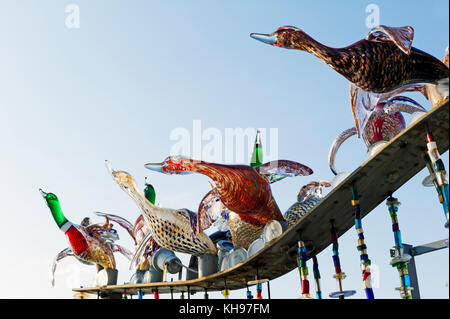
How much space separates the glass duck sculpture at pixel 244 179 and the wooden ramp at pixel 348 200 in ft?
2.61

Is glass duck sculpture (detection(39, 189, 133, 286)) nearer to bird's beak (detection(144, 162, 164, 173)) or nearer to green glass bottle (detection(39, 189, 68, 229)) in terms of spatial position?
green glass bottle (detection(39, 189, 68, 229))

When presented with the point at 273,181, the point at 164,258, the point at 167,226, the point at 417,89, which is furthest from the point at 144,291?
the point at 417,89

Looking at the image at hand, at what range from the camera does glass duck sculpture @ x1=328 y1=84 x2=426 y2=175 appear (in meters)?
6.59

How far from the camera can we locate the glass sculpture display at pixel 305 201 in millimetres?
8242

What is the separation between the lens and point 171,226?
9023mm

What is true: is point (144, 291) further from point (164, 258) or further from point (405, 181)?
point (405, 181)

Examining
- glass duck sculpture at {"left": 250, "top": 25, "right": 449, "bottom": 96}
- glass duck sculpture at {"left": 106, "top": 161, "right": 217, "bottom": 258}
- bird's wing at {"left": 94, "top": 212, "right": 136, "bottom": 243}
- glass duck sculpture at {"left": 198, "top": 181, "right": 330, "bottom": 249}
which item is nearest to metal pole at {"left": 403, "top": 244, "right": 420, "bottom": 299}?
glass duck sculpture at {"left": 198, "top": 181, "right": 330, "bottom": 249}

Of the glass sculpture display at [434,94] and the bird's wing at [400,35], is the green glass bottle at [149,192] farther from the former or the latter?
the bird's wing at [400,35]

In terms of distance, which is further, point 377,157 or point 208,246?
point 208,246

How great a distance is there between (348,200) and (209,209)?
319 centimetres

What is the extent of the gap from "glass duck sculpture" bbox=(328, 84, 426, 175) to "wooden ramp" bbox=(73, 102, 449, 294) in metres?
0.64

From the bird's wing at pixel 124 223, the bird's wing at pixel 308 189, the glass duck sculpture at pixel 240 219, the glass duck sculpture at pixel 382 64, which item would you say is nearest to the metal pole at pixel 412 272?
the glass duck sculpture at pixel 240 219
